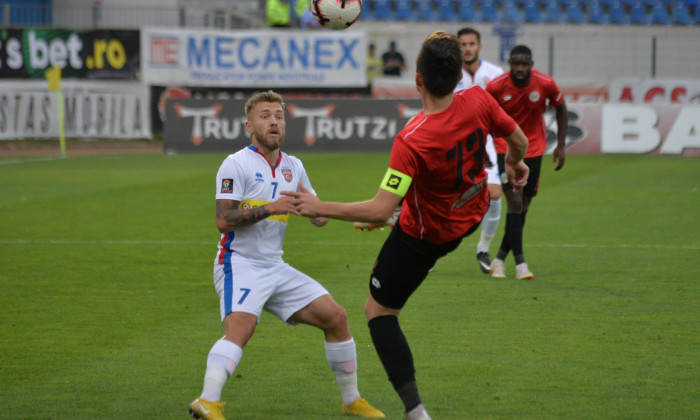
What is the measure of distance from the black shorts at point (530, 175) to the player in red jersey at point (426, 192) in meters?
3.97

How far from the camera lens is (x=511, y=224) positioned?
8703 mm

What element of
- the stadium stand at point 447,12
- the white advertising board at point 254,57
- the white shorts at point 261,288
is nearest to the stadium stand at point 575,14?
the stadium stand at point 447,12

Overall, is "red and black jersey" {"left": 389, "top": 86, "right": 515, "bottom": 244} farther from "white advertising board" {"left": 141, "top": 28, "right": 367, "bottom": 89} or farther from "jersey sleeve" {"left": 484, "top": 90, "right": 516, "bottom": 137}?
"white advertising board" {"left": 141, "top": 28, "right": 367, "bottom": 89}

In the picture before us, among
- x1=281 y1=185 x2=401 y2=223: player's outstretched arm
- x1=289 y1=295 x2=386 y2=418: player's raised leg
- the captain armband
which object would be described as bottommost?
x1=289 y1=295 x2=386 y2=418: player's raised leg

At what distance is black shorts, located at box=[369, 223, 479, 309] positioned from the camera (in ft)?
14.9

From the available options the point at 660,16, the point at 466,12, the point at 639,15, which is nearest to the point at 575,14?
the point at 639,15

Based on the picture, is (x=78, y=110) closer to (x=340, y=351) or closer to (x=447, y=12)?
(x=447, y=12)

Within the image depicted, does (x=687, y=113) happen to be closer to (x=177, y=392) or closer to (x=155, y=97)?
(x=155, y=97)

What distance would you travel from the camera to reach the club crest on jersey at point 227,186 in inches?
190

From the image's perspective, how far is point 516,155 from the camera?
4883 millimetres

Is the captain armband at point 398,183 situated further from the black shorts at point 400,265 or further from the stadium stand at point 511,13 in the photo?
the stadium stand at point 511,13

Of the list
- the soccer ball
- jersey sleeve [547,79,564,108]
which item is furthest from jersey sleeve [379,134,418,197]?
jersey sleeve [547,79,564,108]

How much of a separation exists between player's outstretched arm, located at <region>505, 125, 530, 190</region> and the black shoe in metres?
3.62

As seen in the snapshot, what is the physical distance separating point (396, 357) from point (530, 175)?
14.7 feet
